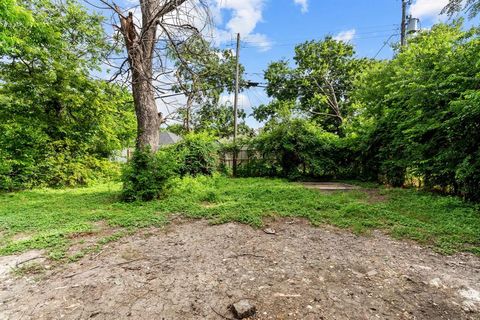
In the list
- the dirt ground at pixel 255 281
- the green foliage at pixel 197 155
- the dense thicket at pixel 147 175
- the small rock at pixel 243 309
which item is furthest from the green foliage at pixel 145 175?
the small rock at pixel 243 309

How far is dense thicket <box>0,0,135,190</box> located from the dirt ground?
4.56m

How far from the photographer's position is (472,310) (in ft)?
5.52

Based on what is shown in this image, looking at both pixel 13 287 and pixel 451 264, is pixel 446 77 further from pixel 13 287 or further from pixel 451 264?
pixel 13 287

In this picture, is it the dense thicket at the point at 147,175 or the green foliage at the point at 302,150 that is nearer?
the dense thicket at the point at 147,175

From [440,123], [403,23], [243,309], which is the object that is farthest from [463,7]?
[403,23]

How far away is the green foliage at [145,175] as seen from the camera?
194 inches

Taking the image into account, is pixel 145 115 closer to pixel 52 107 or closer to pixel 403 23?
pixel 52 107

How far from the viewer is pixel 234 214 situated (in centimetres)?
392

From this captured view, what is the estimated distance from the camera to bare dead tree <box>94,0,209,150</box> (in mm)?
3598

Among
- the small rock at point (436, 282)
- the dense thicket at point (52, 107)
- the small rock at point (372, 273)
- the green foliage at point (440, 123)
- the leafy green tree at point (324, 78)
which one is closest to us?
the small rock at point (436, 282)

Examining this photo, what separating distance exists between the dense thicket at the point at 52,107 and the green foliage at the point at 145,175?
1805 mm

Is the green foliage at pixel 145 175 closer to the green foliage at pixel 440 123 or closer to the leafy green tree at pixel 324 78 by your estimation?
the green foliage at pixel 440 123

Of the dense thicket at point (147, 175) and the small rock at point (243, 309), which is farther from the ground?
the dense thicket at point (147, 175)

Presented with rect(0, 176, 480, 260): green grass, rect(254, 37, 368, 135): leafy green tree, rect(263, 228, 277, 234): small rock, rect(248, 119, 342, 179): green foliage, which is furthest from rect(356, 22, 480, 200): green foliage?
rect(254, 37, 368, 135): leafy green tree
